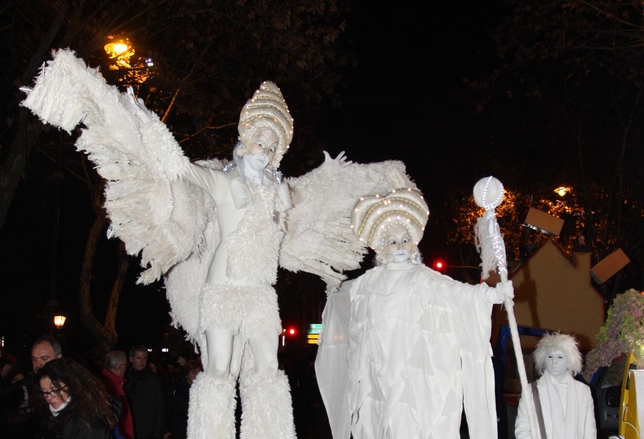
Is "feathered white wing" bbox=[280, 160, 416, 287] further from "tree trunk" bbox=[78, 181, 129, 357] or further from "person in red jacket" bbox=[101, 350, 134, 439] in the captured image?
"tree trunk" bbox=[78, 181, 129, 357]

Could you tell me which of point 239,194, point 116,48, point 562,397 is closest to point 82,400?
point 239,194

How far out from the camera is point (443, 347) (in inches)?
191

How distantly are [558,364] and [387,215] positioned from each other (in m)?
1.99

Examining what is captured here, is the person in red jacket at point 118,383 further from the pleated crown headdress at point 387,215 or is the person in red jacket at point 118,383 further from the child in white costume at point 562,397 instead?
the child in white costume at point 562,397

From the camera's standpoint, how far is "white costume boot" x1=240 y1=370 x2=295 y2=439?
4.49m

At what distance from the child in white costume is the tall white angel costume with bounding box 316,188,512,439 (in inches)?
50.2

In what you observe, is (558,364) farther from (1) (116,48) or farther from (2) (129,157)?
(1) (116,48)

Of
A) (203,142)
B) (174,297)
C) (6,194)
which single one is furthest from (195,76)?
(174,297)

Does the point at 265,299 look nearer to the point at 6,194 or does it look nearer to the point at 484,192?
the point at 484,192

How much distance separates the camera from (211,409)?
4.36 m

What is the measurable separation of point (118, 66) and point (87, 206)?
10.4 meters

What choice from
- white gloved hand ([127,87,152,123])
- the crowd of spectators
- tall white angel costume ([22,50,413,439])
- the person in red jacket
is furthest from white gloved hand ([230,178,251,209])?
the person in red jacket

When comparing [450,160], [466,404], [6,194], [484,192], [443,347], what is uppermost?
[450,160]

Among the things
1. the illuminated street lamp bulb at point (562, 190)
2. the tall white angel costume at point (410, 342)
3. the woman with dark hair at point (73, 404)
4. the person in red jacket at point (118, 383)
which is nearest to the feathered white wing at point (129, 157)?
the woman with dark hair at point (73, 404)
